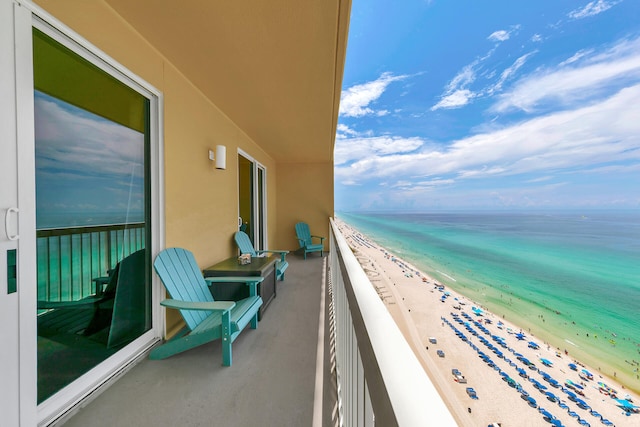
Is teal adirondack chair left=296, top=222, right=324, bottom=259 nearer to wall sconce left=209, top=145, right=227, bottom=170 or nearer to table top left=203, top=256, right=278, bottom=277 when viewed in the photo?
table top left=203, top=256, right=278, bottom=277

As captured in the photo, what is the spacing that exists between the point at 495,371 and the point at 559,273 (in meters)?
13.9

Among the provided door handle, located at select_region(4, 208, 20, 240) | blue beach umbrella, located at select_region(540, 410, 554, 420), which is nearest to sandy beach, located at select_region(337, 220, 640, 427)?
blue beach umbrella, located at select_region(540, 410, 554, 420)

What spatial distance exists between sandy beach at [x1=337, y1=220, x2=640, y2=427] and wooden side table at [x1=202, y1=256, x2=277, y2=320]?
5.05ft

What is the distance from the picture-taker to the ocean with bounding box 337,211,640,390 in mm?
10962

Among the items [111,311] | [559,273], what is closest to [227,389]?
[111,311]

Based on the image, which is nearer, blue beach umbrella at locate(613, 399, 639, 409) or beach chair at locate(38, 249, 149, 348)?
beach chair at locate(38, 249, 149, 348)

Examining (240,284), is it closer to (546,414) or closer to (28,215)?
(28,215)

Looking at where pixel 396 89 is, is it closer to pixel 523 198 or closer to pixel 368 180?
pixel 368 180

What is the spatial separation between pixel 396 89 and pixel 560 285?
25.0 metres

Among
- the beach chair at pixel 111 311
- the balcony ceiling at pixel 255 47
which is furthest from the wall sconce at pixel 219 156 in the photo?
the beach chair at pixel 111 311

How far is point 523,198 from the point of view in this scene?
19859 mm

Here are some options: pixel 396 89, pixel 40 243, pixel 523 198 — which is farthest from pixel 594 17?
pixel 40 243

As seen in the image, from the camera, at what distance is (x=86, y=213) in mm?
1560

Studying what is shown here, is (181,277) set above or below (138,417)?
above
